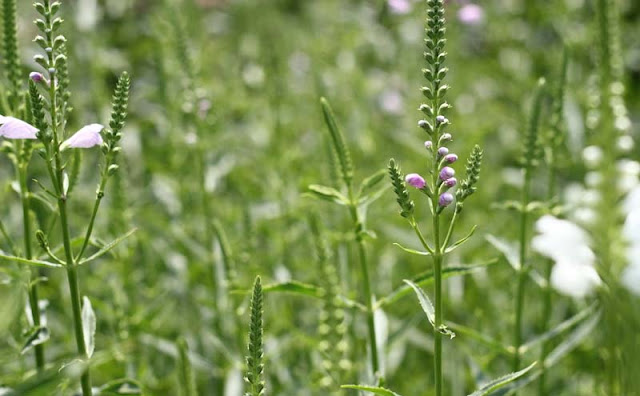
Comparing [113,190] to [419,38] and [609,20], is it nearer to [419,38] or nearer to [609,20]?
[609,20]

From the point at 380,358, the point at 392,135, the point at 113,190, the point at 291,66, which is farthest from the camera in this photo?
the point at 291,66

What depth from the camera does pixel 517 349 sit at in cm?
221

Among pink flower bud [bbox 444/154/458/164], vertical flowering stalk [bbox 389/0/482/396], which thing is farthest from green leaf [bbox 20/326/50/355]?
pink flower bud [bbox 444/154/458/164]

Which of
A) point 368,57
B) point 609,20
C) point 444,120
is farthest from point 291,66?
point 444,120

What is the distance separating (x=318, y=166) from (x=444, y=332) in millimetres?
2600

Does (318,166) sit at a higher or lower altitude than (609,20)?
lower

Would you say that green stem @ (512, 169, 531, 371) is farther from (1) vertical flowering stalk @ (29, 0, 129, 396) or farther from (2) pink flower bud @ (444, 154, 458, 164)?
(1) vertical flowering stalk @ (29, 0, 129, 396)

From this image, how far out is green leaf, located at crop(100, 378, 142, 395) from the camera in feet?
6.04

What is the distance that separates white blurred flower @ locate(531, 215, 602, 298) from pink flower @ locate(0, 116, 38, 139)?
120 cm

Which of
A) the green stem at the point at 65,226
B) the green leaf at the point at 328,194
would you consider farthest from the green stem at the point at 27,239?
the green leaf at the point at 328,194

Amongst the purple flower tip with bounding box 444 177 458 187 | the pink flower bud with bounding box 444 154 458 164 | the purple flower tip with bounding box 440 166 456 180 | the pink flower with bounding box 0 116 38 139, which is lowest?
the purple flower tip with bounding box 444 177 458 187

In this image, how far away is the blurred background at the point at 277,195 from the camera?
9.14ft

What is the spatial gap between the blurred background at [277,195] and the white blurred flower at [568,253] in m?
0.19

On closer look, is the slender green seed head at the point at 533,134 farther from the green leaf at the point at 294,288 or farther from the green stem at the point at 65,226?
the green stem at the point at 65,226
